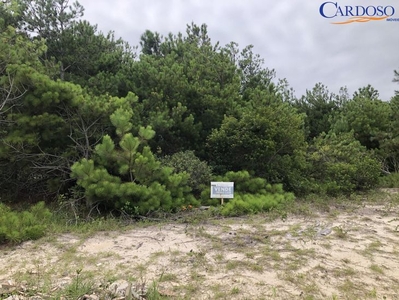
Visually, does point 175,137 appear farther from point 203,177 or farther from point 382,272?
point 382,272

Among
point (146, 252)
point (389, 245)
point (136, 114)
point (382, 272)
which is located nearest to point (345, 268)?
point (382, 272)

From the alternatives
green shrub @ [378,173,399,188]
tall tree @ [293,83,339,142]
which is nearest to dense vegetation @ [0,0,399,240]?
green shrub @ [378,173,399,188]

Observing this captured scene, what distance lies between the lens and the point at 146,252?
13.3ft

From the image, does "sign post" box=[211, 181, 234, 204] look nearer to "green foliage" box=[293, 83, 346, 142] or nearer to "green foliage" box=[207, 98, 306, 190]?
"green foliage" box=[207, 98, 306, 190]

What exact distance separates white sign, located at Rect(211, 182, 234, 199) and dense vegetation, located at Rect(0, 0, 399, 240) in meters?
0.31

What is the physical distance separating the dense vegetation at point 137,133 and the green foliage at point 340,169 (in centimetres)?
3

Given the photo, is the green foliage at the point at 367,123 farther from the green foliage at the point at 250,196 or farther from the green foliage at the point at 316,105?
the green foliage at the point at 250,196

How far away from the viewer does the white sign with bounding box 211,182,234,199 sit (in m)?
6.38

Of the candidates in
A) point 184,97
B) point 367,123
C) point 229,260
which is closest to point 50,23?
point 184,97

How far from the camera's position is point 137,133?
23.2ft

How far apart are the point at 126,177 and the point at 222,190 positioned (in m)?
1.91

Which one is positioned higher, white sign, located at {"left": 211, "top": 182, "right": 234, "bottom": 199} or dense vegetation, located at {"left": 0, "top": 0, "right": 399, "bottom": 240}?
dense vegetation, located at {"left": 0, "top": 0, "right": 399, "bottom": 240}

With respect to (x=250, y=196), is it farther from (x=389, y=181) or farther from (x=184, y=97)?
(x=389, y=181)

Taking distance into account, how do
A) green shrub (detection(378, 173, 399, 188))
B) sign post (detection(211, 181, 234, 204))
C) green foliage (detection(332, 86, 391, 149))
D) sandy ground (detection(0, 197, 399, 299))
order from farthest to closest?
1. green foliage (detection(332, 86, 391, 149))
2. green shrub (detection(378, 173, 399, 188))
3. sign post (detection(211, 181, 234, 204))
4. sandy ground (detection(0, 197, 399, 299))
